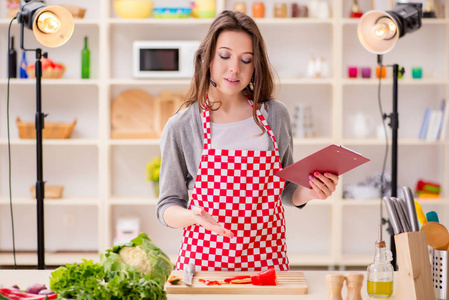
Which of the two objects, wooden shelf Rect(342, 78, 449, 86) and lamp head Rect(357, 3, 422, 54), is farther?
wooden shelf Rect(342, 78, 449, 86)

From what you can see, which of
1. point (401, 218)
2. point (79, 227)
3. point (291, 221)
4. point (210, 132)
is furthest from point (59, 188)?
point (401, 218)

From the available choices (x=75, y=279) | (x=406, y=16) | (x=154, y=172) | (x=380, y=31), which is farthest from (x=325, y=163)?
(x=154, y=172)

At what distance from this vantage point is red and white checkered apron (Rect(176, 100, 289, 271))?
186cm

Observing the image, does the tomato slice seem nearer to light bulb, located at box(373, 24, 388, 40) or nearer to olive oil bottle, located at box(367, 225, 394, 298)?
olive oil bottle, located at box(367, 225, 394, 298)

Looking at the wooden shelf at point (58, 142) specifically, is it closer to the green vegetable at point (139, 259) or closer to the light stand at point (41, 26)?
the light stand at point (41, 26)

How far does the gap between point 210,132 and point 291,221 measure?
9.04ft

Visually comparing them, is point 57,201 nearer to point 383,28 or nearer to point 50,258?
point 50,258

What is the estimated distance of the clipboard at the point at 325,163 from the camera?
1.54 m

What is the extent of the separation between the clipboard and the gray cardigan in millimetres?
254

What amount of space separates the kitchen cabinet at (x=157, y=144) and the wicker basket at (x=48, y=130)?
12 cm

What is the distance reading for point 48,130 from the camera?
424 cm

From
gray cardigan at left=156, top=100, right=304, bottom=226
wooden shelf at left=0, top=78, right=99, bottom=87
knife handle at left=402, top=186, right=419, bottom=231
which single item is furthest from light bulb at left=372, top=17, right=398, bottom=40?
wooden shelf at left=0, top=78, right=99, bottom=87

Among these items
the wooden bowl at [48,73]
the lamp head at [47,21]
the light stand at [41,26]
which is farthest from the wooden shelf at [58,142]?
the lamp head at [47,21]

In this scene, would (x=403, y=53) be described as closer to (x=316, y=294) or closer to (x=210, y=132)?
(x=210, y=132)
